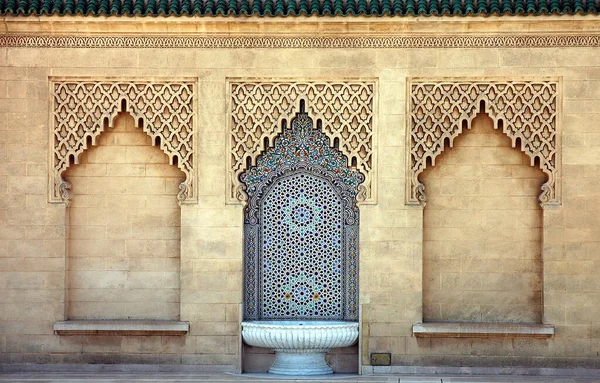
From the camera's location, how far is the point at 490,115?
13242 mm

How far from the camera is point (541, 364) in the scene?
43.2ft

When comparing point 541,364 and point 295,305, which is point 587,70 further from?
point 295,305

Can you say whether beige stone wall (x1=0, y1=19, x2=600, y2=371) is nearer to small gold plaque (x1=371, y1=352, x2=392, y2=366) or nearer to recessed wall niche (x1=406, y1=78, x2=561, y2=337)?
small gold plaque (x1=371, y1=352, x2=392, y2=366)

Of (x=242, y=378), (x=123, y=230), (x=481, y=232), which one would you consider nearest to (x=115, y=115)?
(x=123, y=230)

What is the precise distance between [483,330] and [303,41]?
348 cm

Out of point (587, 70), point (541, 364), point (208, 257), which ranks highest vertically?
point (587, 70)

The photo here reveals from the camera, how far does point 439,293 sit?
1344 cm

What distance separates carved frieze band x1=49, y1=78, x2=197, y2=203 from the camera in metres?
13.4

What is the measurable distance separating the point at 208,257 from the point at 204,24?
7.86 ft

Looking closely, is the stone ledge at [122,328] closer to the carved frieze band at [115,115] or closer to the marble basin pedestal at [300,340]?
the marble basin pedestal at [300,340]

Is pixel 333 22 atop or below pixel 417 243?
atop

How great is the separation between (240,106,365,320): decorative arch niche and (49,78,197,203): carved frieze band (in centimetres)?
80

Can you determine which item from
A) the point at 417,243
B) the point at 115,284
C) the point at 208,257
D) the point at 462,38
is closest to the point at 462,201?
the point at 417,243

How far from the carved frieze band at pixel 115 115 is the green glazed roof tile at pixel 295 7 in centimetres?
73
